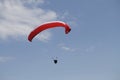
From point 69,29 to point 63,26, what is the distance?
1.11 m

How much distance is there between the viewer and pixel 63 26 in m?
84.6

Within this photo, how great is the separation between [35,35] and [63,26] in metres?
5.39

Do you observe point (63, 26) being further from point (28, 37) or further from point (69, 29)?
point (28, 37)

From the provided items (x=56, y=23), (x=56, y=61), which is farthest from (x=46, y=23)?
(x=56, y=61)

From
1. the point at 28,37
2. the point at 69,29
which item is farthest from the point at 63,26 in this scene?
the point at 28,37

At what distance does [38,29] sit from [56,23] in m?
3.32

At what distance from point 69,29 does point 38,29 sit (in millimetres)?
5198

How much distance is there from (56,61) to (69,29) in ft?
22.0

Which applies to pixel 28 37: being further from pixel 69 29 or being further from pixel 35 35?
pixel 69 29

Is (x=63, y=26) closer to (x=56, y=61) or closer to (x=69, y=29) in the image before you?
(x=69, y=29)

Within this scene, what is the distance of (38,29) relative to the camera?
85.8m

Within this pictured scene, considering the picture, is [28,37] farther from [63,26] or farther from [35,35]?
[63,26]

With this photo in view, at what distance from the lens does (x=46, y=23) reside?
8519 cm

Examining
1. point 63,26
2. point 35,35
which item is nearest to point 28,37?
point 35,35
